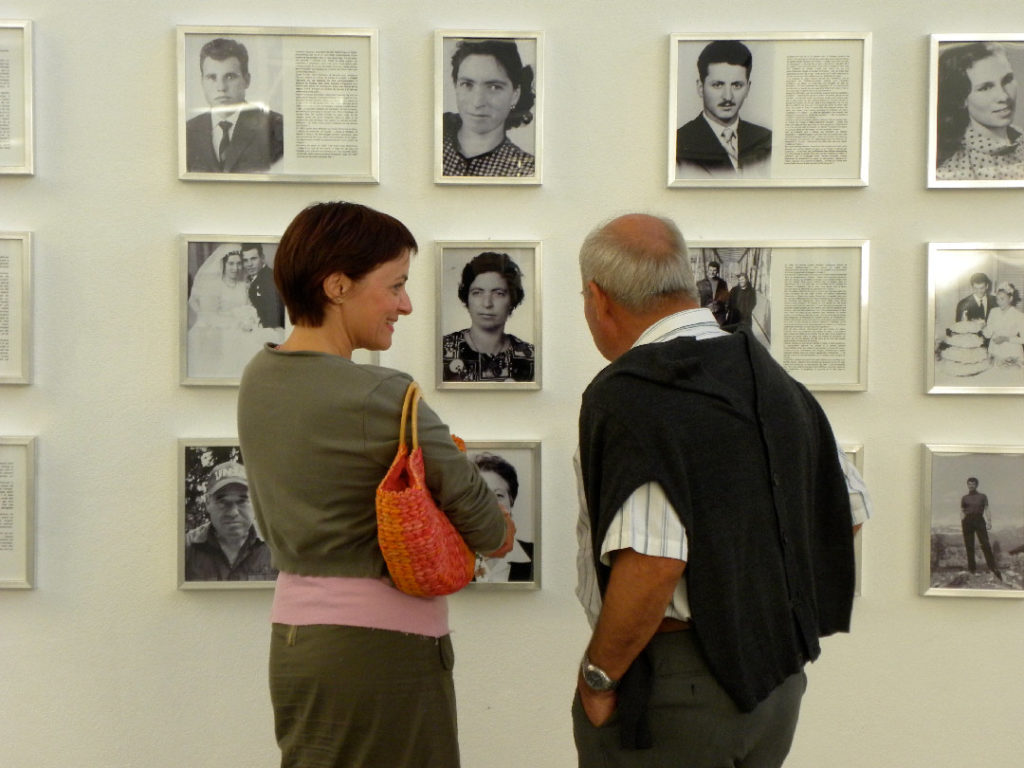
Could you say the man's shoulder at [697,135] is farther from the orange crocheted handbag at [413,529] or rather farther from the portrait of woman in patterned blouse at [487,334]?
the orange crocheted handbag at [413,529]

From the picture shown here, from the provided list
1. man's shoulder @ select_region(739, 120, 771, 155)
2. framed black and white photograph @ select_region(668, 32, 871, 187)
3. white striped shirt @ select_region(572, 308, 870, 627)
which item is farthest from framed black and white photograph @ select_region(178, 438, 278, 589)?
man's shoulder @ select_region(739, 120, 771, 155)

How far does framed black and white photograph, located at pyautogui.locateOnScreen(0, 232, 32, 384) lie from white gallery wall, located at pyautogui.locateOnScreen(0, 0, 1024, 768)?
0.11ft

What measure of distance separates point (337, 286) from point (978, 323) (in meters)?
1.62

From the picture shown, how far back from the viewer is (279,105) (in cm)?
228

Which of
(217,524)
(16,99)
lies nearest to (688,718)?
(217,524)

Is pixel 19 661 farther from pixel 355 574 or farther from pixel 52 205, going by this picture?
pixel 355 574

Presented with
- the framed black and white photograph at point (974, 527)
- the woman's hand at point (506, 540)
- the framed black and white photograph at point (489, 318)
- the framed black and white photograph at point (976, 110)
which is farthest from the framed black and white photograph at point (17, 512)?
the framed black and white photograph at point (976, 110)

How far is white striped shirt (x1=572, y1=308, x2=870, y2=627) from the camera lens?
135 cm

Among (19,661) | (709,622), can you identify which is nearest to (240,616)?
(19,661)

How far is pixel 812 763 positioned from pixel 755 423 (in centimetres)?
137

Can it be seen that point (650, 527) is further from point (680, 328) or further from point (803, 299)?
point (803, 299)

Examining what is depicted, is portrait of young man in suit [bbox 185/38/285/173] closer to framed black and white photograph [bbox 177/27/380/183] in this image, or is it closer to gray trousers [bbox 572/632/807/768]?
framed black and white photograph [bbox 177/27/380/183]

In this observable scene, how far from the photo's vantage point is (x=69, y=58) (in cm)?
229

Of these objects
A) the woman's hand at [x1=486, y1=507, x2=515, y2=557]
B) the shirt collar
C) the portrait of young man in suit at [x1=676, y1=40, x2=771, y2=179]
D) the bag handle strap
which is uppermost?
the portrait of young man in suit at [x1=676, y1=40, x2=771, y2=179]
